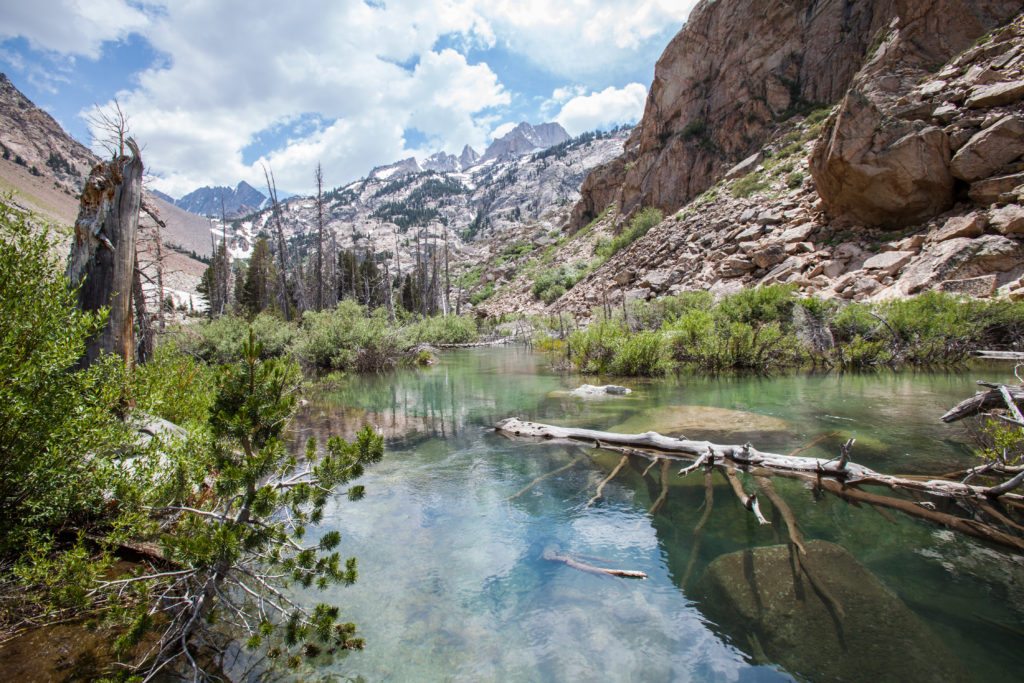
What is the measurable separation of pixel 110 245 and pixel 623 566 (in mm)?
6752

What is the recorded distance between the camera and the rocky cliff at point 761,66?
2519cm

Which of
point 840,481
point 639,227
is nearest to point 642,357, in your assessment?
point 840,481

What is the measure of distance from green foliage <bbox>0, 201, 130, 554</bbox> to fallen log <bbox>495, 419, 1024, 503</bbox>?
610 cm

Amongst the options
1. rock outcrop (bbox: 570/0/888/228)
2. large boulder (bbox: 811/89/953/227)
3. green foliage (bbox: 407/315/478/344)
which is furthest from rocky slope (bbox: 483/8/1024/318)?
green foliage (bbox: 407/315/478/344)

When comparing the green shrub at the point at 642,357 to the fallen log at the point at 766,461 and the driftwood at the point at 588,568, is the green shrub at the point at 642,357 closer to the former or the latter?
the fallen log at the point at 766,461

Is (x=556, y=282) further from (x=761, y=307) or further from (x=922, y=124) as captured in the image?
(x=922, y=124)

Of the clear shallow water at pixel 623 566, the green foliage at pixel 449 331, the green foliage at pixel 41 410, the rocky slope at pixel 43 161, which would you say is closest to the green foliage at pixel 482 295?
the green foliage at pixel 449 331

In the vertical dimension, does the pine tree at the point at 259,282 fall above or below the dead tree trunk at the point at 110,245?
above

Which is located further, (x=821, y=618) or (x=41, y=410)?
(x=821, y=618)

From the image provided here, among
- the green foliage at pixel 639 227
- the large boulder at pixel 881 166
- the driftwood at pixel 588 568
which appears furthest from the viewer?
the green foliage at pixel 639 227

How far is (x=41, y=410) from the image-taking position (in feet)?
9.52

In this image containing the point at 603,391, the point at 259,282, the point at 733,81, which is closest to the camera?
the point at 603,391

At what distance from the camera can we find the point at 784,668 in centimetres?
319

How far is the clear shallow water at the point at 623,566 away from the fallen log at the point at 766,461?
1.00ft
